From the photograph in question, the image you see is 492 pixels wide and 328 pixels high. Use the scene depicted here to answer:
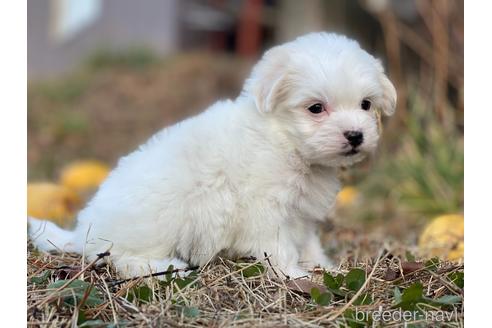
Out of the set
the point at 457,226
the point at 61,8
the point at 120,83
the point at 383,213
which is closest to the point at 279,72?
the point at 457,226

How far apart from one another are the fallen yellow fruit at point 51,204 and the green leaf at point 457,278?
9.56ft

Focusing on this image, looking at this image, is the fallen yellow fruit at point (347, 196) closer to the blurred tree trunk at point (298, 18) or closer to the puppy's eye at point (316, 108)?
the puppy's eye at point (316, 108)

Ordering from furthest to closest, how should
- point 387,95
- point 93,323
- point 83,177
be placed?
point 83,177, point 387,95, point 93,323

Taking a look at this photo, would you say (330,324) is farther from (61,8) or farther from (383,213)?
(61,8)

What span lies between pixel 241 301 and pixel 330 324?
458 millimetres

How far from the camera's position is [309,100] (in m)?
3.42

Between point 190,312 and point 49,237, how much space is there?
1545mm

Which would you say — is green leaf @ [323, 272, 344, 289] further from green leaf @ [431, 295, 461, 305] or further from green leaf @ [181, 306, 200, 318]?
green leaf @ [181, 306, 200, 318]

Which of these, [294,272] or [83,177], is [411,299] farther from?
[83,177]

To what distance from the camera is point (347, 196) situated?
23.4 feet

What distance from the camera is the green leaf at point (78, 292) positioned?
2.95 metres

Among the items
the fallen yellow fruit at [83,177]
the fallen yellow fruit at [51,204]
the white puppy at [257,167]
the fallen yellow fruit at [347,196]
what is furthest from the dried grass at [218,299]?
the fallen yellow fruit at [83,177]

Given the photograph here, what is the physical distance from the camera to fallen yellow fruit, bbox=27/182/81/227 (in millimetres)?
5450

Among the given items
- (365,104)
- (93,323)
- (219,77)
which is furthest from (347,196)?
(219,77)
